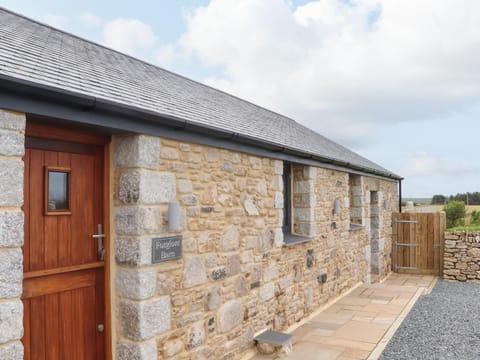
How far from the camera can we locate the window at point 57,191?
3.14m

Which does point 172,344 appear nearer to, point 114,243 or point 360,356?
point 114,243

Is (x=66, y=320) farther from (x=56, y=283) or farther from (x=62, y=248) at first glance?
(x=62, y=248)

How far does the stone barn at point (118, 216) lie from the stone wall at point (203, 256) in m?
0.02

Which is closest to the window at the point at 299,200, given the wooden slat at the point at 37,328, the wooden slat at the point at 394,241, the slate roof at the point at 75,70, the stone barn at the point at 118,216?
the slate roof at the point at 75,70

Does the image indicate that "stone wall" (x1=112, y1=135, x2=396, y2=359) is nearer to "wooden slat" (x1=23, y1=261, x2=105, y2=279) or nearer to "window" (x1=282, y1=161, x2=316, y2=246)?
"window" (x1=282, y1=161, x2=316, y2=246)

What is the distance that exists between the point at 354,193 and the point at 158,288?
7407 mm

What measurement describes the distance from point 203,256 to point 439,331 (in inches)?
167

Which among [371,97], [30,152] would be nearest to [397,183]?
[371,97]

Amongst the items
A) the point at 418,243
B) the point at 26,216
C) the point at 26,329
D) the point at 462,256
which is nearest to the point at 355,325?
the point at 26,329

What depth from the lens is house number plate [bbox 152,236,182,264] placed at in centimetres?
355

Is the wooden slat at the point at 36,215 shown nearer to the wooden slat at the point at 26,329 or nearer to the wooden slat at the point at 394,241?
the wooden slat at the point at 26,329

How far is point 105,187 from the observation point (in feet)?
11.9

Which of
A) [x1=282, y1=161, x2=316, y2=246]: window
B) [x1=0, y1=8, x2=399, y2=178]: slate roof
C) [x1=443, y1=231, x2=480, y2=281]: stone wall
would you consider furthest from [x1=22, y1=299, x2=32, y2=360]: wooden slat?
[x1=443, y1=231, x2=480, y2=281]: stone wall

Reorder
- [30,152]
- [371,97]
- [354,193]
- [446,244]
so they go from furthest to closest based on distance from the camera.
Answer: [371,97], [446,244], [354,193], [30,152]
